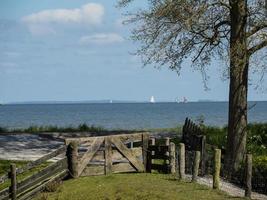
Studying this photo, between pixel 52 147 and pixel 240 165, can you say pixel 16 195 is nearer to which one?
pixel 240 165

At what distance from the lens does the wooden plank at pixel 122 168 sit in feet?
68.6

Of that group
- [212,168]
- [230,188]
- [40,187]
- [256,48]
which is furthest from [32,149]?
[230,188]

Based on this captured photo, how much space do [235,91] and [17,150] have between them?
1218 centimetres

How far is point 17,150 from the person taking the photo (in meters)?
30.4

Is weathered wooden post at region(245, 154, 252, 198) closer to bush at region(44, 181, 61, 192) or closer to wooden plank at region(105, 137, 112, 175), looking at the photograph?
wooden plank at region(105, 137, 112, 175)

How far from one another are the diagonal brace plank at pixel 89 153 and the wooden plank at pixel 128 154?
54cm

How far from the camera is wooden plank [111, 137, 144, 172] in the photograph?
20763mm

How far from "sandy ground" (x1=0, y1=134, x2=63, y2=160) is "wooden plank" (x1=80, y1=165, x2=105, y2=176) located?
697 cm

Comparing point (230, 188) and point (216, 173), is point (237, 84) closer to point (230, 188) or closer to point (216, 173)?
point (230, 188)

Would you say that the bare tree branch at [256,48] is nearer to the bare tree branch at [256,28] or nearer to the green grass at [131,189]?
the bare tree branch at [256,28]

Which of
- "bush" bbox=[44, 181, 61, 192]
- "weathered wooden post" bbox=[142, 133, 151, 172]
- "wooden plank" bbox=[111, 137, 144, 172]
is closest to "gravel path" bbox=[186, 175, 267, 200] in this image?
"weathered wooden post" bbox=[142, 133, 151, 172]

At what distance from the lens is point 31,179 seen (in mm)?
18500

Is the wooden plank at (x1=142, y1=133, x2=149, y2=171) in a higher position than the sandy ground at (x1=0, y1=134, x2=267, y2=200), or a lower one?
higher


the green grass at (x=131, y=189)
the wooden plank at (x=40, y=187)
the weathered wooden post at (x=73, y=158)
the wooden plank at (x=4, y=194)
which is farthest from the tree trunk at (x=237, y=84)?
the wooden plank at (x=4, y=194)
